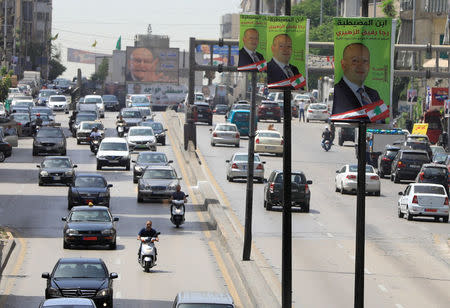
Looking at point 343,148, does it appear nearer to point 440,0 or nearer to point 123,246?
point 440,0

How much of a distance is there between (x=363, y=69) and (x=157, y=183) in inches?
1226

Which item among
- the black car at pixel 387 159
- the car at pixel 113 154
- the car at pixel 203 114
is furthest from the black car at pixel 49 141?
the car at pixel 203 114

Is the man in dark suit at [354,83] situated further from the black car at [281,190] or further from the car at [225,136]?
the car at [225,136]

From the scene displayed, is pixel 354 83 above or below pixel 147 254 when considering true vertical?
above

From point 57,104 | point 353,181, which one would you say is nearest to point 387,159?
point 353,181

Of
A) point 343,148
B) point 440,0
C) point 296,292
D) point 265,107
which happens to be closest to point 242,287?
point 296,292

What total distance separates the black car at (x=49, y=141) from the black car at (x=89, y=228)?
30.2m

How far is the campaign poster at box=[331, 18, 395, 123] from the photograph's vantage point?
19906 mm

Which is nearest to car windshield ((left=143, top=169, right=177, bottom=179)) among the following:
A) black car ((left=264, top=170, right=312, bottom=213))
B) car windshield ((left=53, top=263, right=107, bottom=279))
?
black car ((left=264, top=170, right=312, bottom=213))

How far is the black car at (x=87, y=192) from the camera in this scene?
4738 cm

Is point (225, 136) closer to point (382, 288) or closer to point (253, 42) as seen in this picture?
point (253, 42)

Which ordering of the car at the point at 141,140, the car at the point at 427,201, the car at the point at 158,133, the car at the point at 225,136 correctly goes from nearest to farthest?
the car at the point at 427,201, the car at the point at 141,140, the car at the point at 225,136, the car at the point at 158,133

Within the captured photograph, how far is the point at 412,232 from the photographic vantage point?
44906 mm

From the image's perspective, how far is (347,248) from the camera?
4028cm
